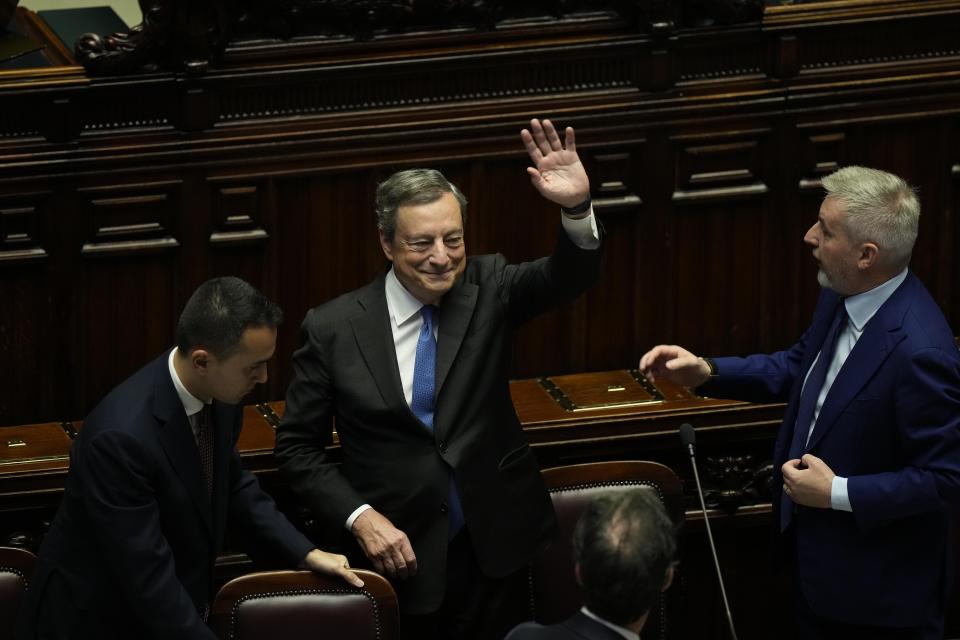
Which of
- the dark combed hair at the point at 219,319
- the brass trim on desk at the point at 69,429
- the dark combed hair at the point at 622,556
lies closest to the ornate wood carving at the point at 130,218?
the brass trim on desk at the point at 69,429

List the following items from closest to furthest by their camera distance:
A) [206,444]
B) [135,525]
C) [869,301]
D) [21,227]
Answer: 1. [135,525]
2. [206,444]
3. [869,301]
4. [21,227]

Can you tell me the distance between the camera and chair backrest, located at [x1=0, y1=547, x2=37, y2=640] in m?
3.61

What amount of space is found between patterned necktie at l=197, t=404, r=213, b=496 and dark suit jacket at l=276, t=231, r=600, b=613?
29cm

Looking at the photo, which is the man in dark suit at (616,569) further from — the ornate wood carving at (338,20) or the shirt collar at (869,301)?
the ornate wood carving at (338,20)

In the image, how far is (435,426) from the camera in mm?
3709

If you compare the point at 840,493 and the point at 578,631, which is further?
the point at 840,493

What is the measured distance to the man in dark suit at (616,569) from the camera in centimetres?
281

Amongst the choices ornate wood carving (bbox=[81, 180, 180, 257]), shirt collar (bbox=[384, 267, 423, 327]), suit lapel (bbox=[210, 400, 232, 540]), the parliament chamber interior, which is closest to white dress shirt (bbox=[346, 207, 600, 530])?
shirt collar (bbox=[384, 267, 423, 327])

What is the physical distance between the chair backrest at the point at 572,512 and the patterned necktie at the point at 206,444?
2.58 ft

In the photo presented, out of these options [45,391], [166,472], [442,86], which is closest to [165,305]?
[45,391]

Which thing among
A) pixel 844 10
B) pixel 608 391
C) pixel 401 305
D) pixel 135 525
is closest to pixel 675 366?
pixel 401 305

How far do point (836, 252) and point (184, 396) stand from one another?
4.45 feet

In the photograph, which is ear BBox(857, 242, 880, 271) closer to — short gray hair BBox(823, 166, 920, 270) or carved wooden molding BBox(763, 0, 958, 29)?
short gray hair BBox(823, 166, 920, 270)

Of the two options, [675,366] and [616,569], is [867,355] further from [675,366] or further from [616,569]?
[616,569]
